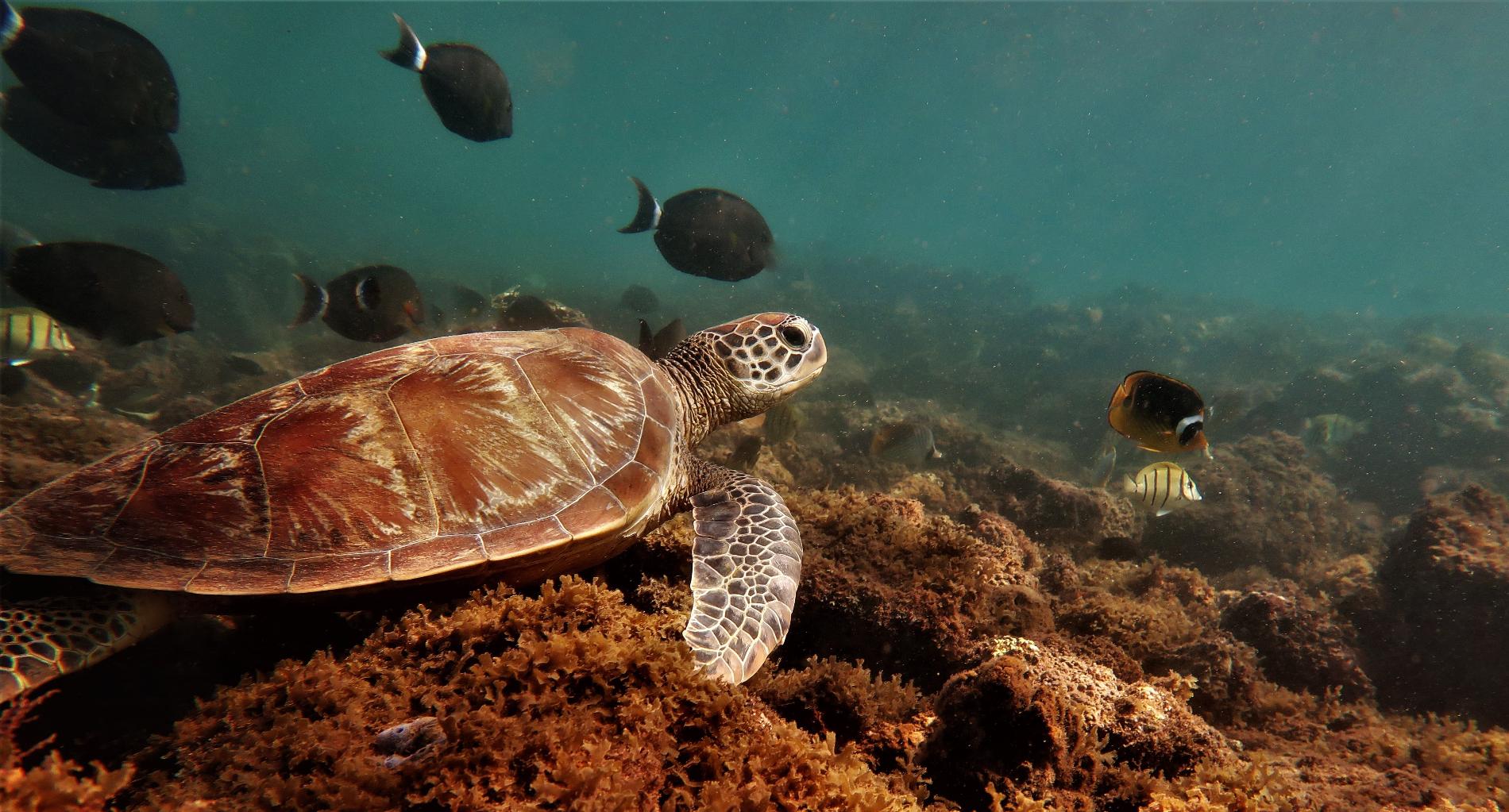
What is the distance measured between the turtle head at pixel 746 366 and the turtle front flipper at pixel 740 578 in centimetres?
90

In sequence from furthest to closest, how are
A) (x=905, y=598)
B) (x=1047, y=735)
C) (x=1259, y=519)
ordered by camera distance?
(x=1259, y=519), (x=905, y=598), (x=1047, y=735)

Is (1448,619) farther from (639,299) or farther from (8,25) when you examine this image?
(639,299)

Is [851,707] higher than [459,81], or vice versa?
[459,81]

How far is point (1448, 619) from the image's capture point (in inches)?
167

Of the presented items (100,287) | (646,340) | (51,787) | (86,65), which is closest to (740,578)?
(51,787)

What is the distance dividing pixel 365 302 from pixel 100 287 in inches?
77.6

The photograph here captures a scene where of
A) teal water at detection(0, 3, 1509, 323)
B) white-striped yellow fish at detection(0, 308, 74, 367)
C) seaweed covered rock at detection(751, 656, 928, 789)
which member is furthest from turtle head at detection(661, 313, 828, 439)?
teal water at detection(0, 3, 1509, 323)

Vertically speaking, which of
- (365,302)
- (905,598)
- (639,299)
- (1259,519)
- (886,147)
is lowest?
(1259,519)

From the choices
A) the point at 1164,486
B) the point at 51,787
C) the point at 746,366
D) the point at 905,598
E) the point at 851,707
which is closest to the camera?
the point at 51,787

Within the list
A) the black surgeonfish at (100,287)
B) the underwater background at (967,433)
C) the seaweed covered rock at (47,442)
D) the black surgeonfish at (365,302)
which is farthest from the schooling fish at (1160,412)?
the black surgeonfish at (100,287)

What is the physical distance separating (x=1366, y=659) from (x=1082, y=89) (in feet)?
277

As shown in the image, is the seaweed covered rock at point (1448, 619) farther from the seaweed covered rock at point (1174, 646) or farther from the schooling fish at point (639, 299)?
the schooling fish at point (639, 299)

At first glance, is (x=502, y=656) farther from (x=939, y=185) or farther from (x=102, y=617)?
(x=939, y=185)

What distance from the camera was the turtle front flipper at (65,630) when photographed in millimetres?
1853
